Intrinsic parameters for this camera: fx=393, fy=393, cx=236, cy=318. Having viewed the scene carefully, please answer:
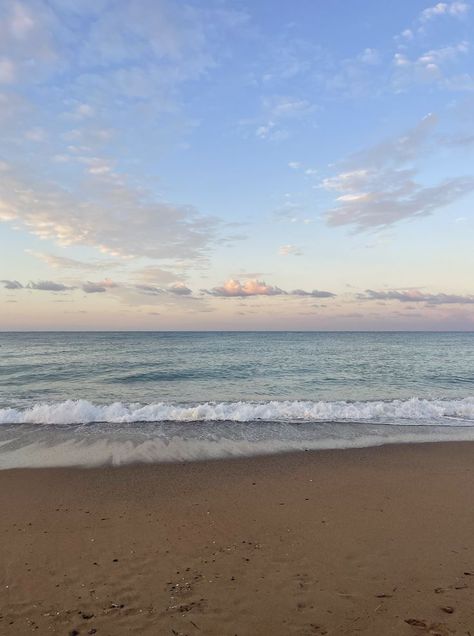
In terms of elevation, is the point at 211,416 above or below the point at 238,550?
below

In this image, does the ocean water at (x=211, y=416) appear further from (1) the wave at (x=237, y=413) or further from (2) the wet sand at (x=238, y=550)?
(2) the wet sand at (x=238, y=550)

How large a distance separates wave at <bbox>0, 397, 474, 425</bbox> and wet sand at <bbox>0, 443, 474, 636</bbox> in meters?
4.55

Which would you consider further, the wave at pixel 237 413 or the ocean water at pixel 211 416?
the wave at pixel 237 413

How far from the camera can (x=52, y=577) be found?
4570mm

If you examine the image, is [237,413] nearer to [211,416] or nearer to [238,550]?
[211,416]

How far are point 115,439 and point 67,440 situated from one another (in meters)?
1.24

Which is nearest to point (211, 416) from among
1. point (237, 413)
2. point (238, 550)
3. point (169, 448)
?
point (237, 413)

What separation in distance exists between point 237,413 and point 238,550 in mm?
8080

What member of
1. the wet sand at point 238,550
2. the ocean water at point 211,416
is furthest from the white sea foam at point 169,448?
the wet sand at point 238,550

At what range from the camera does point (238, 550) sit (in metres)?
5.09

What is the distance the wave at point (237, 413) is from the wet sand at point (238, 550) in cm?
455

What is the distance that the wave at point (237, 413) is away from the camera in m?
12.6

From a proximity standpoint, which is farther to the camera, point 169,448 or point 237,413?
point 237,413

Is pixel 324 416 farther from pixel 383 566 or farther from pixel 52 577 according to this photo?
pixel 52 577
